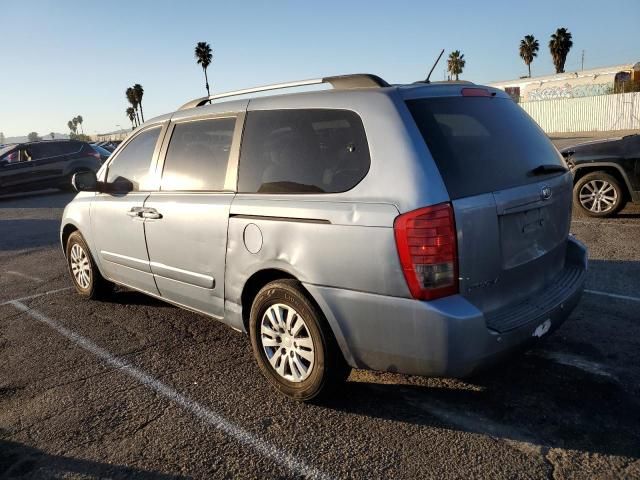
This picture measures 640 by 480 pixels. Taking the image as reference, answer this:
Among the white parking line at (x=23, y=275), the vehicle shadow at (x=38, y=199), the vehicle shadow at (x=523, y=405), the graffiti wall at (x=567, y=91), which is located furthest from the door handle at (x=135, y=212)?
the graffiti wall at (x=567, y=91)

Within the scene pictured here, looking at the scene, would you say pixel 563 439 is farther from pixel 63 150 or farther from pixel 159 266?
pixel 63 150

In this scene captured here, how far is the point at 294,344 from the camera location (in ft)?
10.5

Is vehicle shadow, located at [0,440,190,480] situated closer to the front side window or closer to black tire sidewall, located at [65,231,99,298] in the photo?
the front side window

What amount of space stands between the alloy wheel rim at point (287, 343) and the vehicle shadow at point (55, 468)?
0.89 meters

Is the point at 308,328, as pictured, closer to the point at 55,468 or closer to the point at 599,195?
the point at 55,468

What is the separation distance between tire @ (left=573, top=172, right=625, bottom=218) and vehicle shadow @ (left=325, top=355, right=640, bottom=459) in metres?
5.17

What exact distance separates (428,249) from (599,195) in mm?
6454

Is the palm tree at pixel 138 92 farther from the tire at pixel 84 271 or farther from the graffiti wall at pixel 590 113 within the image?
the tire at pixel 84 271

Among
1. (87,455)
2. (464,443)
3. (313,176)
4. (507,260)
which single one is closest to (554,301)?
(507,260)

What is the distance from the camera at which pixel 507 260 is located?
9.41ft

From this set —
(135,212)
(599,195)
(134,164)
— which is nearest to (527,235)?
(135,212)

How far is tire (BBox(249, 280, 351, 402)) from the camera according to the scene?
9.91 ft

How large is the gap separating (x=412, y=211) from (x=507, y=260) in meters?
0.67

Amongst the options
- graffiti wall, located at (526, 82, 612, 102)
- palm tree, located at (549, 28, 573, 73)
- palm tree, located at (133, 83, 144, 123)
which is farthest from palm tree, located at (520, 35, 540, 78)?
palm tree, located at (133, 83, 144, 123)
